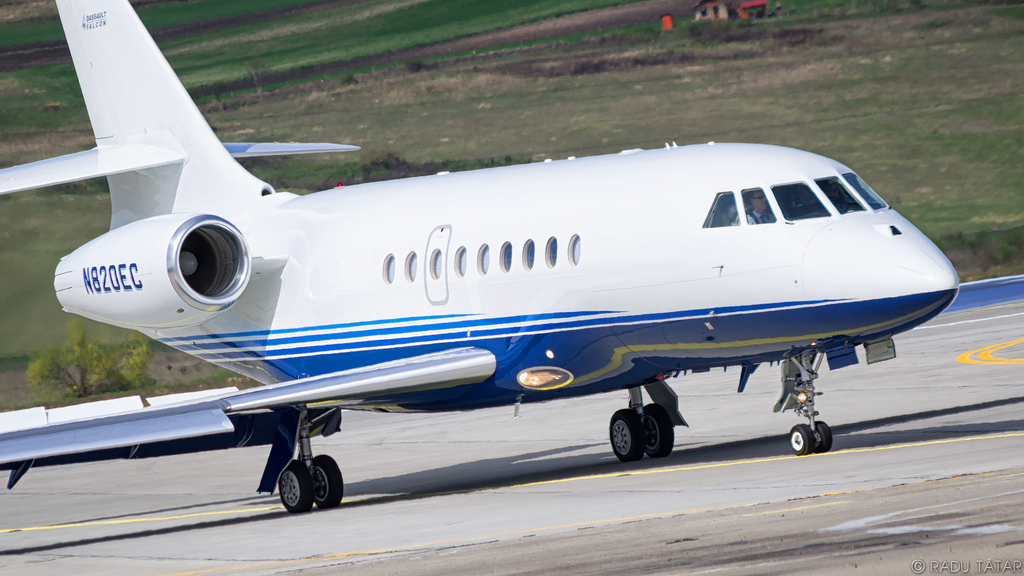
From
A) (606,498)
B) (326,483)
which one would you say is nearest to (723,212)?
(606,498)

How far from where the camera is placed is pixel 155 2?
85.8m

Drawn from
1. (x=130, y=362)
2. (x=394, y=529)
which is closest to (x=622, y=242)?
(x=394, y=529)

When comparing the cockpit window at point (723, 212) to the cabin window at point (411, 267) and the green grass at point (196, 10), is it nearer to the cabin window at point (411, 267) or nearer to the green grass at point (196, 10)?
the cabin window at point (411, 267)

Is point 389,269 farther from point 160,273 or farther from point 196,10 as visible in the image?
point 196,10

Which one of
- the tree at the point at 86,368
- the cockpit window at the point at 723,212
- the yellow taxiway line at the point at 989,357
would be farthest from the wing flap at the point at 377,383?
the tree at the point at 86,368

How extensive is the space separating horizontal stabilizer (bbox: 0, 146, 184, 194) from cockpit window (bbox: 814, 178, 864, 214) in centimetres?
1070

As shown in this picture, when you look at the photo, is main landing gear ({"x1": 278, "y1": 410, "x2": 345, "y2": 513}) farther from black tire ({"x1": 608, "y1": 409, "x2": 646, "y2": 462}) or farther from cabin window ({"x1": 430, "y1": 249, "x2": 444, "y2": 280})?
black tire ({"x1": 608, "y1": 409, "x2": 646, "y2": 462})

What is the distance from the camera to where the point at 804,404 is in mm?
14883

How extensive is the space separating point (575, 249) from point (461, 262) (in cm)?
191

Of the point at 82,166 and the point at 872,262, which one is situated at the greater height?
the point at 82,166

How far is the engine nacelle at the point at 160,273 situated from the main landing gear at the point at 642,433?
562 centimetres

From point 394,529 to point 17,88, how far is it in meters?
68.3

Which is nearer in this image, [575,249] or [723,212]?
[723,212]

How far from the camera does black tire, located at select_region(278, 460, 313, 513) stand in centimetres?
1681
